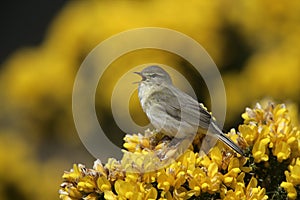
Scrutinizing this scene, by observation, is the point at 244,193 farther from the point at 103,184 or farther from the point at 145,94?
the point at 145,94

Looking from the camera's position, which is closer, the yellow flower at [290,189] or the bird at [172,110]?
the yellow flower at [290,189]

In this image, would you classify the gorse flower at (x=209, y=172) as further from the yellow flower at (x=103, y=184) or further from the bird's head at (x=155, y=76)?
the bird's head at (x=155, y=76)

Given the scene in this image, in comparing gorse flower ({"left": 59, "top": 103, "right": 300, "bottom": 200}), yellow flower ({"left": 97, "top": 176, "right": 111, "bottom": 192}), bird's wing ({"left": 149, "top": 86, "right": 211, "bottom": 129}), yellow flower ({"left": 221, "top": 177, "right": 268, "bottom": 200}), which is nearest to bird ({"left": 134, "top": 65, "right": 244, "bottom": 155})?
bird's wing ({"left": 149, "top": 86, "right": 211, "bottom": 129})

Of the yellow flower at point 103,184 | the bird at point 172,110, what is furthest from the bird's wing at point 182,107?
the yellow flower at point 103,184

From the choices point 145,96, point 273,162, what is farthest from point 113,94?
point 273,162

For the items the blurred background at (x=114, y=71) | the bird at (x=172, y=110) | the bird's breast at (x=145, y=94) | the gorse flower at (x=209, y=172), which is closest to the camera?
the gorse flower at (x=209, y=172)

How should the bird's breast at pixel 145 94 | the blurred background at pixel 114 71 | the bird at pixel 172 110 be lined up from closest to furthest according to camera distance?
1. the bird at pixel 172 110
2. the bird's breast at pixel 145 94
3. the blurred background at pixel 114 71
